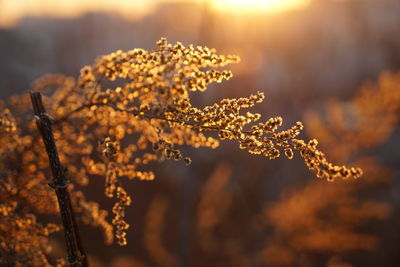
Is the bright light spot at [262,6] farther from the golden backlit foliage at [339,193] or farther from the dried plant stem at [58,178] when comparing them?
the dried plant stem at [58,178]

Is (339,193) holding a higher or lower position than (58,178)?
higher

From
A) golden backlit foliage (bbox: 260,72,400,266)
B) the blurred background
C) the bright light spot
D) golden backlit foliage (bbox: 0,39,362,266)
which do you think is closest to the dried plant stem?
golden backlit foliage (bbox: 0,39,362,266)

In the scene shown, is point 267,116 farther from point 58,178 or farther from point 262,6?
point 58,178

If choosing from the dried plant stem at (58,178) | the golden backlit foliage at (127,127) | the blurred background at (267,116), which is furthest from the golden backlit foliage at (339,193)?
the dried plant stem at (58,178)

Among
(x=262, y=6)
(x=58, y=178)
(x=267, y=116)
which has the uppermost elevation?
(x=262, y=6)

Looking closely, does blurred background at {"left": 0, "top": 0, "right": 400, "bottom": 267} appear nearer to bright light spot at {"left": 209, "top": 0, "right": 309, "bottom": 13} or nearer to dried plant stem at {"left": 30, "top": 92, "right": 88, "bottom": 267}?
bright light spot at {"left": 209, "top": 0, "right": 309, "bottom": 13}

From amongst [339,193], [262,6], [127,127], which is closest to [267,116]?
[262,6]
